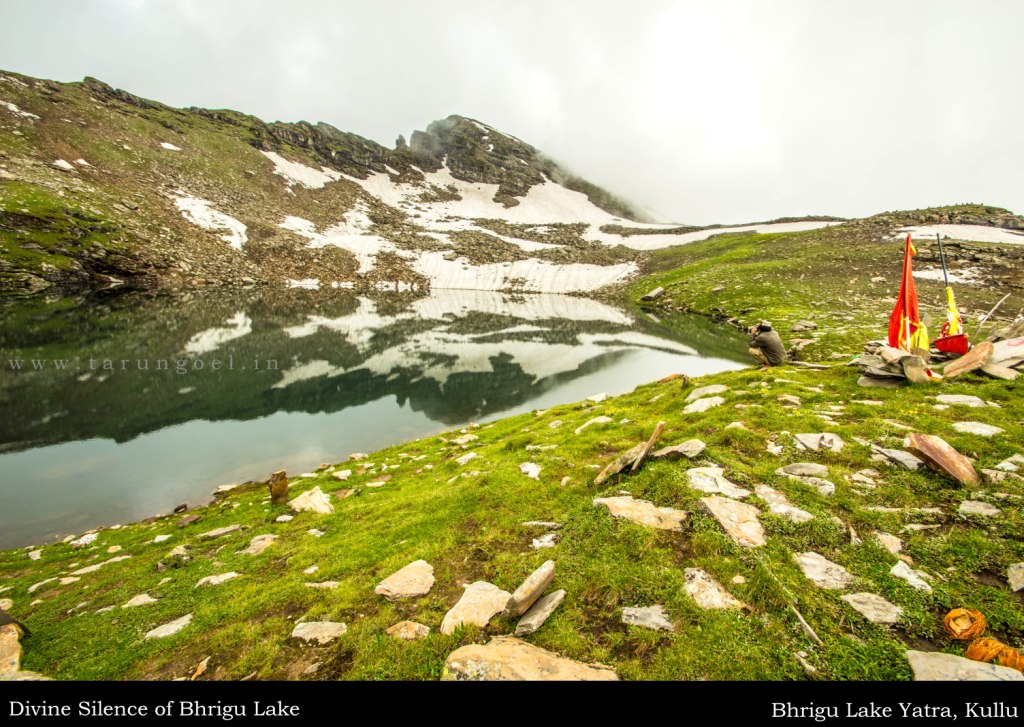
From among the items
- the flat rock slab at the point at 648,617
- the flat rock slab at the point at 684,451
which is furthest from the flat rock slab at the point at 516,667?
the flat rock slab at the point at 684,451

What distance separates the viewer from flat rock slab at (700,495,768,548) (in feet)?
20.6

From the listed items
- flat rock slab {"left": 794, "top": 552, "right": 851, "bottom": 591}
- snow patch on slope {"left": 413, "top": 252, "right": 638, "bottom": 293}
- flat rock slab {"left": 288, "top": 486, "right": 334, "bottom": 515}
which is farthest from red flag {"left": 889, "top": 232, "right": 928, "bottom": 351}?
snow patch on slope {"left": 413, "top": 252, "right": 638, "bottom": 293}

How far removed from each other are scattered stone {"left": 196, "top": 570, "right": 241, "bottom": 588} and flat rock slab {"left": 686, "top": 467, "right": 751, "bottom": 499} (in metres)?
9.93

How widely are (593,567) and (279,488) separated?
455 inches

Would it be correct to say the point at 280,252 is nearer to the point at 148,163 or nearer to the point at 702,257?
the point at 148,163

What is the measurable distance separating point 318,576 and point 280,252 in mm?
117003

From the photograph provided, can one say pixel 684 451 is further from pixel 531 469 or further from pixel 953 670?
pixel 953 670

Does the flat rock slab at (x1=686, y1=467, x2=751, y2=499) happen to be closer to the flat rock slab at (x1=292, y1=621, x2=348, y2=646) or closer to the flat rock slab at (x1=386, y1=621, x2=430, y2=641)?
the flat rock slab at (x1=386, y1=621, x2=430, y2=641)

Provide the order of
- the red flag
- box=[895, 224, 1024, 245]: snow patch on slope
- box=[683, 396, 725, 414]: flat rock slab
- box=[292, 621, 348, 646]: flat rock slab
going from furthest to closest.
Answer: box=[895, 224, 1024, 245]: snow patch on slope
the red flag
box=[683, 396, 725, 414]: flat rock slab
box=[292, 621, 348, 646]: flat rock slab

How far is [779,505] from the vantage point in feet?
23.2

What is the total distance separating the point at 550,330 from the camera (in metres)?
58.9

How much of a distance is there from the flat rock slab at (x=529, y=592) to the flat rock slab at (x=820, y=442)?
7.15 metres

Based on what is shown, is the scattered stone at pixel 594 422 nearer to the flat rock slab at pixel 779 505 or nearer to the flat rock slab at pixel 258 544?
the flat rock slab at pixel 779 505
